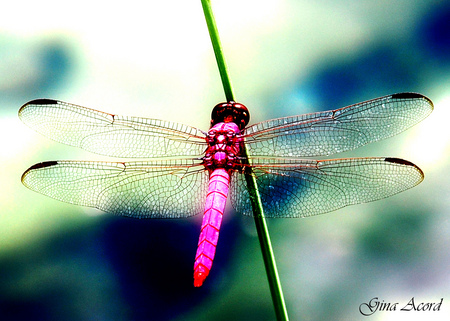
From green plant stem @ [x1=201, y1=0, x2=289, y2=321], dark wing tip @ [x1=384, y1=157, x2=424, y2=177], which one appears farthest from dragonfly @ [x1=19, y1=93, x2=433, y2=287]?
green plant stem @ [x1=201, y1=0, x2=289, y2=321]

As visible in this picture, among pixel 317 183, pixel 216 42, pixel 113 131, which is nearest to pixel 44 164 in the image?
pixel 113 131

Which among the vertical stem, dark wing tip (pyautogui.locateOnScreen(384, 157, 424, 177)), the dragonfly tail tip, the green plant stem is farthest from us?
dark wing tip (pyautogui.locateOnScreen(384, 157, 424, 177))

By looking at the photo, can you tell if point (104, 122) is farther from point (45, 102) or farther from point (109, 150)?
point (45, 102)

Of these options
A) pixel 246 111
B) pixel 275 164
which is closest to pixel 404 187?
pixel 275 164

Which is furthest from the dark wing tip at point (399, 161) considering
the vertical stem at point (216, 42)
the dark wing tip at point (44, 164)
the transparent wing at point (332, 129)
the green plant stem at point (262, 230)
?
the dark wing tip at point (44, 164)

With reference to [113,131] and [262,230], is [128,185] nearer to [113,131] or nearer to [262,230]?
[113,131]

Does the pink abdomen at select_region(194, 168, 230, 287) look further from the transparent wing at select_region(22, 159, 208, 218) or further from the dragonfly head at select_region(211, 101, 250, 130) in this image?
the dragonfly head at select_region(211, 101, 250, 130)

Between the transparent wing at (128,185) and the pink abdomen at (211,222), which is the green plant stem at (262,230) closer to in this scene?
the pink abdomen at (211,222)
